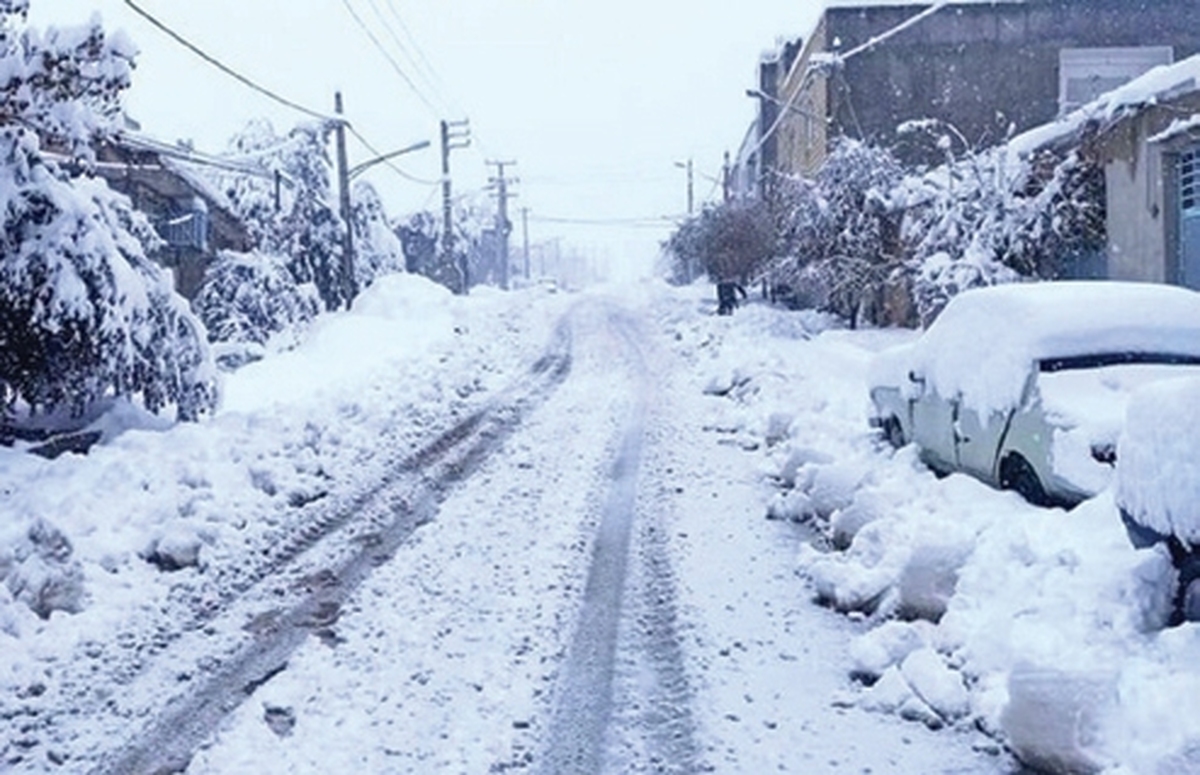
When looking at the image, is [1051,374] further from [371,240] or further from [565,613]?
[371,240]

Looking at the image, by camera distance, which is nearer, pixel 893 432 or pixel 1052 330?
pixel 1052 330

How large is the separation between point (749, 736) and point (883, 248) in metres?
18.4

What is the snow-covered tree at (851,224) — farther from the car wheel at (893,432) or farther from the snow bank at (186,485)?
the car wheel at (893,432)

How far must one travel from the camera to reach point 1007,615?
5.24 meters

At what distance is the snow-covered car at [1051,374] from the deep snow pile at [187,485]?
4.95m

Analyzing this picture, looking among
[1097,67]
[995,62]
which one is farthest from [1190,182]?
[1097,67]

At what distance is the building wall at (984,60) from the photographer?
32250 millimetres

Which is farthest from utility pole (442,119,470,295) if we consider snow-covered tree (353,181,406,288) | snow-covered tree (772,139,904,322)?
snow-covered tree (772,139,904,322)

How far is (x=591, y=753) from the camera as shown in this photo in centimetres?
475

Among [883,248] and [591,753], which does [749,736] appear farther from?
[883,248]

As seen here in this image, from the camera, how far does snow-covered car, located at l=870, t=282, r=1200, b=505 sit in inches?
267

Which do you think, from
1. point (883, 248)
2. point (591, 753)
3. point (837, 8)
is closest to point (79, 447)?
→ point (591, 753)

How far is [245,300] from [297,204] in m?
9.49

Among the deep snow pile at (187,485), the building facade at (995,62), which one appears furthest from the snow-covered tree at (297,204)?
the deep snow pile at (187,485)
